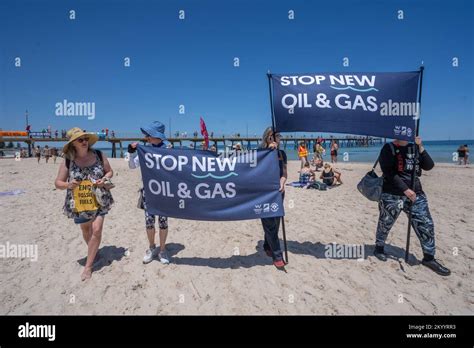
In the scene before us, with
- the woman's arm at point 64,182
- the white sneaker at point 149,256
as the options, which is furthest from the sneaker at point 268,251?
the woman's arm at point 64,182

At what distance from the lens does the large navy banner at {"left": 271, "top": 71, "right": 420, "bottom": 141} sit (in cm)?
373

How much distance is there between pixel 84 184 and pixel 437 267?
16.7 feet

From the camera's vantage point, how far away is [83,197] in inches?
136

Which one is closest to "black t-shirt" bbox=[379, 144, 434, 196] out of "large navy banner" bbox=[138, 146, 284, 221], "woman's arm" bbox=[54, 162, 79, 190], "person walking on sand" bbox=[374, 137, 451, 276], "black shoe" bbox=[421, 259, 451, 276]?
"person walking on sand" bbox=[374, 137, 451, 276]

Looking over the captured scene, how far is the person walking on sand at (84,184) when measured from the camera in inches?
134

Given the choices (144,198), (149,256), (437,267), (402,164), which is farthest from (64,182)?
(437,267)

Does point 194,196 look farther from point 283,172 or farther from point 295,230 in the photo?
point 295,230

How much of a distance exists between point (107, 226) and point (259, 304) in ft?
13.8

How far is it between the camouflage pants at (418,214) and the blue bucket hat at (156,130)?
Answer: 3552 mm

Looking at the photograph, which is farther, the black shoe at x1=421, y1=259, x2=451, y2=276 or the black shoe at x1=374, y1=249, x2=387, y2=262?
the black shoe at x1=374, y1=249, x2=387, y2=262

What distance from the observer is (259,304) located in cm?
304

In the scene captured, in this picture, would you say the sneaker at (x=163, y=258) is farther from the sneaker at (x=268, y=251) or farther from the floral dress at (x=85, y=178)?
the sneaker at (x=268, y=251)

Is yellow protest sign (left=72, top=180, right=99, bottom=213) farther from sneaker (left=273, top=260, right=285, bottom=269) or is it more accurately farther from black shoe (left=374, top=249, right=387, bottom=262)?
black shoe (left=374, top=249, right=387, bottom=262)

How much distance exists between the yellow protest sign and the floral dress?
63mm
